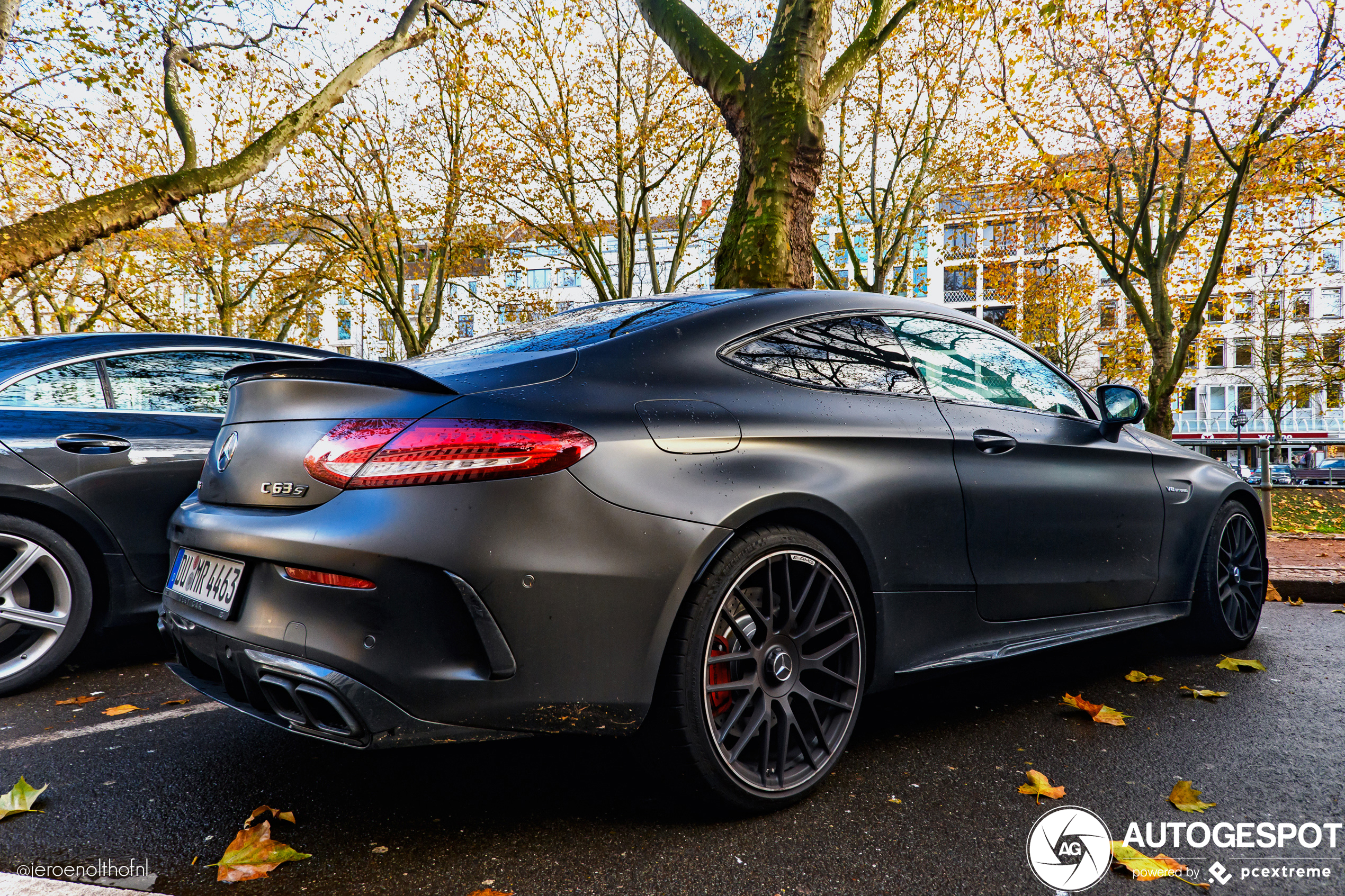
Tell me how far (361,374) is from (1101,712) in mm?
2820

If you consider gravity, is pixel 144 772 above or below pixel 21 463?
below

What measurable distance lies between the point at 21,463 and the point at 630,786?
9.43ft

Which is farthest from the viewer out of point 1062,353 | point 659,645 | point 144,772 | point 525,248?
point 1062,353

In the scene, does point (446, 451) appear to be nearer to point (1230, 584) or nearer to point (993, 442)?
point (993, 442)

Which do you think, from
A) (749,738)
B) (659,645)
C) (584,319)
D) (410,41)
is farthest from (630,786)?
(410,41)

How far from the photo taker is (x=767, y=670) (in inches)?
90.4

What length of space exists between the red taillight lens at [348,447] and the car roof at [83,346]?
1.60 meters

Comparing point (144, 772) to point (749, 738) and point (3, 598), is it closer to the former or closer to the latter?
point (3, 598)

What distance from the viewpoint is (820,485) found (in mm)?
2408

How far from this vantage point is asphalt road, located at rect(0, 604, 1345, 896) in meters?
1.96

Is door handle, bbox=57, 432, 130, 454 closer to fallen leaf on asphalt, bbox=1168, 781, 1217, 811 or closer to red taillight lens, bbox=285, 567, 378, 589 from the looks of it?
red taillight lens, bbox=285, 567, 378, 589

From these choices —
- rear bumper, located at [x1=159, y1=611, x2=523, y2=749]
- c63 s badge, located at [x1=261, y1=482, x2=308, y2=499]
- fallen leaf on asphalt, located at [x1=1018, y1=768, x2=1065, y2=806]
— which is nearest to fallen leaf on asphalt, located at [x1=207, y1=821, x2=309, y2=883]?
rear bumper, located at [x1=159, y1=611, x2=523, y2=749]

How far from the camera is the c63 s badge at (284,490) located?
81.1 inches

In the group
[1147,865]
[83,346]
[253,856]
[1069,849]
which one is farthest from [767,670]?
[83,346]
